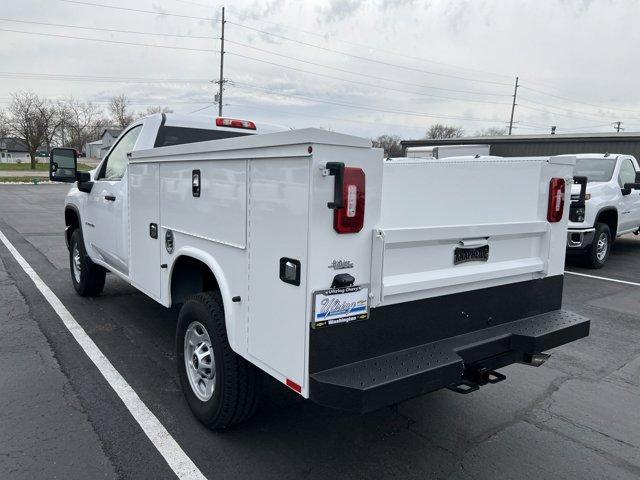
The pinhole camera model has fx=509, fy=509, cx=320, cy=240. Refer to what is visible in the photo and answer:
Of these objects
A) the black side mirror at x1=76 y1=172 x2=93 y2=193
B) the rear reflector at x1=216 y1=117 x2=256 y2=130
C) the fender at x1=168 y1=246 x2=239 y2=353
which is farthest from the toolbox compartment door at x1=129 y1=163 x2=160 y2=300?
the black side mirror at x1=76 y1=172 x2=93 y2=193

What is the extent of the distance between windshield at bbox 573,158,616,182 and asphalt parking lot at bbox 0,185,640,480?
5.50 metres

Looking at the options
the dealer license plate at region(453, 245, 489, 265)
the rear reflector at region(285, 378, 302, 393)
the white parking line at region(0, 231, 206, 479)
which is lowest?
the white parking line at region(0, 231, 206, 479)

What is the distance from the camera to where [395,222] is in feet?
10.8

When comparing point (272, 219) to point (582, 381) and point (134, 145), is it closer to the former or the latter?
point (134, 145)

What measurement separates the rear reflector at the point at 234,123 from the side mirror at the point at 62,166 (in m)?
1.92

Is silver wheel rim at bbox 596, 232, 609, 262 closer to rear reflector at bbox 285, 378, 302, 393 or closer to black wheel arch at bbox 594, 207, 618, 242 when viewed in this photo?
black wheel arch at bbox 594, 207, 618, 242

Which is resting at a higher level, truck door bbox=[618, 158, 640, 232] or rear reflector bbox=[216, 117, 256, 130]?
rear reflector bbox=[216, 117, 256, 130]

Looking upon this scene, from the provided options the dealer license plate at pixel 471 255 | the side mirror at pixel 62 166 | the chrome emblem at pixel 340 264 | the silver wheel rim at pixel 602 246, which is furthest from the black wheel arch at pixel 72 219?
the silver wheel rim at pixel 602 246

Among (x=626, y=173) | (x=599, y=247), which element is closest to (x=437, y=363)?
(x=599, y=247)

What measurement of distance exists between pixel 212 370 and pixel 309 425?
0.78 m

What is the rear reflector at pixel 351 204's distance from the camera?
2379 mm

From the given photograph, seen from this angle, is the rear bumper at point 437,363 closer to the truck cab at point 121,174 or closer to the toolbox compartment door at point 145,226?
the toolbox compartment door at point 145,226

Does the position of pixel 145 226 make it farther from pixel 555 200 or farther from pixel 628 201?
pixel 628 201

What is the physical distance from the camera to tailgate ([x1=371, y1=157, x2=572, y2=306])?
8.97ft
